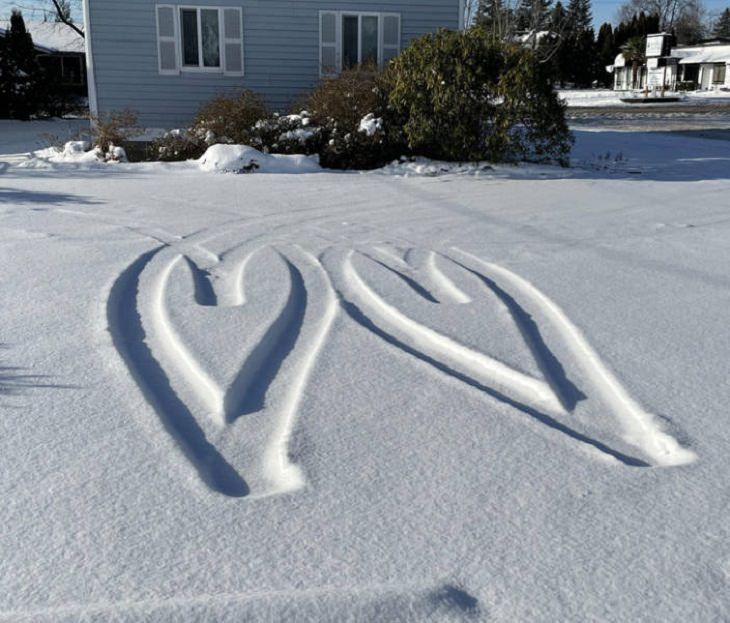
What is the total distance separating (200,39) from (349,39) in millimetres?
3029

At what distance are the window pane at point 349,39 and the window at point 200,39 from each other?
2091 millimetres

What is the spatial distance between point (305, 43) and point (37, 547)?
1410 cm

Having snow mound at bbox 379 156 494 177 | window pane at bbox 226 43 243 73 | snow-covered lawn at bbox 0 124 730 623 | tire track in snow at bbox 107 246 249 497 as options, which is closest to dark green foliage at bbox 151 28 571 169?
snow mound at bbox 379 156 494 177

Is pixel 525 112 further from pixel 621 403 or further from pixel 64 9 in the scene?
pixel 64 9

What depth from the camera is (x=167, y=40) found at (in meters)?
14.4

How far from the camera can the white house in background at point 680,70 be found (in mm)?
45406

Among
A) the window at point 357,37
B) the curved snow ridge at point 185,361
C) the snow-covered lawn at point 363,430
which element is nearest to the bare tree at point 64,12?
the window at point 357,37

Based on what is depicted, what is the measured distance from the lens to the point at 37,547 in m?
1.99

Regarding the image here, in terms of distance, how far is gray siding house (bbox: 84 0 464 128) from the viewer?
1430 centimetres

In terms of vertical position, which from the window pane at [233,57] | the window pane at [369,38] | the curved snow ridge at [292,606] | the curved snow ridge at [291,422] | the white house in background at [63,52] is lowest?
the curved snow ridge at [292,606]

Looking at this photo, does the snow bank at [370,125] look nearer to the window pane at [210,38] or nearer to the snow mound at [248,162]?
the snow mound at [248,162]

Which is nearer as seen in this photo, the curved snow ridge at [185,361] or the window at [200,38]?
the curved snow ridge at [185,361]

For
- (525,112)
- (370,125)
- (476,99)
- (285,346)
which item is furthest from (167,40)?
(285,346)

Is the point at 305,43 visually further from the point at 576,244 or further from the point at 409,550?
the point at 409,550
